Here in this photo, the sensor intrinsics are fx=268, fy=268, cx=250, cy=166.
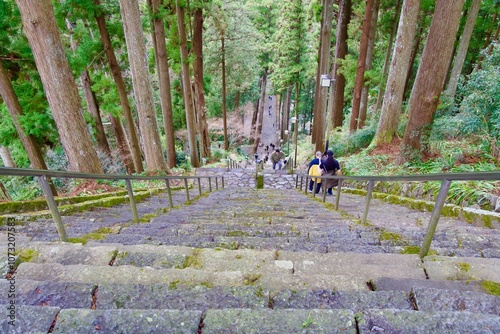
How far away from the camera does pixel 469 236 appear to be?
2.78m

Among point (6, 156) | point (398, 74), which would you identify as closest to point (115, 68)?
point (6, 156)

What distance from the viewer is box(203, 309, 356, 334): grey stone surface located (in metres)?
1.12

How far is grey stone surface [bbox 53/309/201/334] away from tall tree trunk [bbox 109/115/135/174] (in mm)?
12595

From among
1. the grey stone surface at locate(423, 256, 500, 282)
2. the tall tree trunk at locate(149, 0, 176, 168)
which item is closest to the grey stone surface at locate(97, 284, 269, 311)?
the grey stone surface at locate(423, 256, 500, 282)

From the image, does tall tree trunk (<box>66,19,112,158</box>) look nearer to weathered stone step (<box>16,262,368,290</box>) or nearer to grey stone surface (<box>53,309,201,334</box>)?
weathered stone step (<box>16,262,368,290</box>)

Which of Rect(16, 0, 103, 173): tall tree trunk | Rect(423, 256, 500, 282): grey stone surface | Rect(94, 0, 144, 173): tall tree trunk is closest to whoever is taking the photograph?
Rect(423, 256, 500, 282): grey stone surface

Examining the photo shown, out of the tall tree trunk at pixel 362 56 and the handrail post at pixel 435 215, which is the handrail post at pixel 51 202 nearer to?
the handrail post at pixel 435 215

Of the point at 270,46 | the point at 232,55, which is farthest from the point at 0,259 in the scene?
the point at 270,46

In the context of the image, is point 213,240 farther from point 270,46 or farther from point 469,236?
point 270,46

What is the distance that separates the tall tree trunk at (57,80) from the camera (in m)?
4.96

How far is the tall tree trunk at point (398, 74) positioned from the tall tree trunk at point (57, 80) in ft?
26.9

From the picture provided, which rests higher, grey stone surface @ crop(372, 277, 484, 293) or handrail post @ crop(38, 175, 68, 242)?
handrail post @ crop(38, 175, 68, 242)

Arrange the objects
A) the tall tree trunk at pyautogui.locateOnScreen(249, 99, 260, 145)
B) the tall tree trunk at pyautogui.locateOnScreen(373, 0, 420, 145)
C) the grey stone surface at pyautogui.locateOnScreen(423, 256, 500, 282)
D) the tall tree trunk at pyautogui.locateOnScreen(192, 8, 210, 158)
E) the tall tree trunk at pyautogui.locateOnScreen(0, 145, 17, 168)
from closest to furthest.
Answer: the grey stone surface at pyautogui.locateOnScreen(423, 256, 500, 282) → the tall tree trunk at pyautogui.locateOnScreen(373, 0, 420, 145) → the tall tree trunk at pyautogui.locateOnScreen(0, 145, 17, 168) → the tall tree trunk at pyautogui.locateOnScreen(192, 8, 210, 158) → the tall tree trunk at pyautogui.locateOnScreen(249, 99, 260, 145)

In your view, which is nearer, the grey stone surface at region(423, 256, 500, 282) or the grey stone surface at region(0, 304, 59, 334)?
the grey stone surface at region(0, 304, 59, 334)
